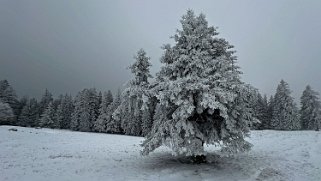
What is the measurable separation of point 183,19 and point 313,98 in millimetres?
50858

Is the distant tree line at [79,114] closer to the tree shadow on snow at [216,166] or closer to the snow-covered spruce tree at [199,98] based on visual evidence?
the tree shadow on snow at [216,166]

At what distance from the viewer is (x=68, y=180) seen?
1536 centimetres

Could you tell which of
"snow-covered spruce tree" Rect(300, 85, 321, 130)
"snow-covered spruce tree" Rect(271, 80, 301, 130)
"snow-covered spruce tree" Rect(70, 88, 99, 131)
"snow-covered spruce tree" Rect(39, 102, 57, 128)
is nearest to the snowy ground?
"snow-covered spruce tree" Rect(271, 80, 301, 130)

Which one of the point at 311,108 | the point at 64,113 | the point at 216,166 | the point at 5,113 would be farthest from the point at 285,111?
the point at 64,113

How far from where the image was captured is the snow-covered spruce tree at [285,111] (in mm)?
57500

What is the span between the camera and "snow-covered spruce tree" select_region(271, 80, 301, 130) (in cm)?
5750

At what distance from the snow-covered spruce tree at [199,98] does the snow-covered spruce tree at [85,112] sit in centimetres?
5889

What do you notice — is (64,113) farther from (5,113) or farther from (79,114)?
(5,113)

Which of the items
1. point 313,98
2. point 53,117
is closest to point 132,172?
point 313,98

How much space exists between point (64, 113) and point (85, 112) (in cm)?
1365

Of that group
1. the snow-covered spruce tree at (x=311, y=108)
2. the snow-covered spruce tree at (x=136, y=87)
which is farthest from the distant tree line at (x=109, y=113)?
the snow-covered spruce tree at (x=136, y=87)

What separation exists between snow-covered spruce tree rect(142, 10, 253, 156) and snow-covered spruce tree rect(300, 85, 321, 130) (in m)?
47.7

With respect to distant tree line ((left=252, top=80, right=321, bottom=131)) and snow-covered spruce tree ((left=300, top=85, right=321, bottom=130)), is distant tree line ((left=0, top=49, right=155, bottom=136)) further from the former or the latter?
snow-covered spruce tree ((left=300, top=85, right=321, bottom=130))

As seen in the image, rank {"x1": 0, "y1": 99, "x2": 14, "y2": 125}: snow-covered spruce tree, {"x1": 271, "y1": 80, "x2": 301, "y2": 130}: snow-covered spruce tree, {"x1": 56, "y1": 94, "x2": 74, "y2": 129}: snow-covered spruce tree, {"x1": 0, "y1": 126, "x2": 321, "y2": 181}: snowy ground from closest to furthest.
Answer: {"x1": 0, "y1": 126, "x2": 321, "y2": 181}: snowy ground
{"x1": 0, "y1": 99, "x2": 14, "y2": 125}: snow-covered spruce tree
{"x1": 271, "y1": 80, "x2": 301, "y2": 130}: snow-covered spruce tree
{"x1": 56, "y1": 94, "x2": 74, "y2": 129}: snow-covered spruce tree
